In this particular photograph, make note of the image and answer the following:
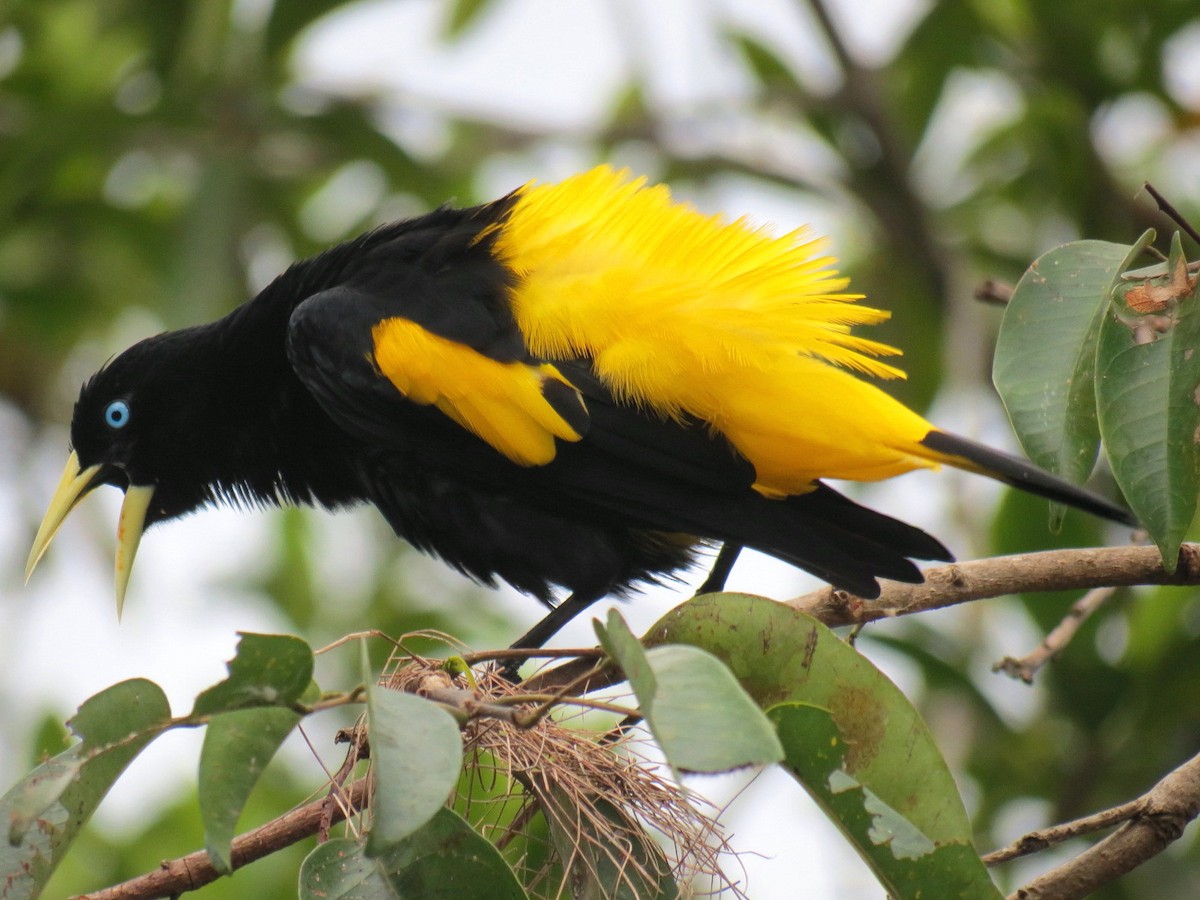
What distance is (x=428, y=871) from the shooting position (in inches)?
74.6

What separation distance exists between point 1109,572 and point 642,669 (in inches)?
47.5

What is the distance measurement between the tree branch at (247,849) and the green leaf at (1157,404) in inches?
49.1

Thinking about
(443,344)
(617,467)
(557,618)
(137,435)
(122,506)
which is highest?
(137,435)

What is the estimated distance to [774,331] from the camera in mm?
2873

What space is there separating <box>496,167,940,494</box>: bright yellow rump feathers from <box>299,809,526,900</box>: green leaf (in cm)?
119

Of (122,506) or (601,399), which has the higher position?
(122,506)

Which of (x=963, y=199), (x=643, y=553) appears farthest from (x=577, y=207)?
(x=963, y=199)

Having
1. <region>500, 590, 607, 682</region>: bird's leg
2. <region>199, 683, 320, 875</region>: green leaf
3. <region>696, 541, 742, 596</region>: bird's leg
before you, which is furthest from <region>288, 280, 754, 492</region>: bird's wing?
<region>199, 683, 320, 875</region>: green leaf

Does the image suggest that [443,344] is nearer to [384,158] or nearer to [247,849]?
[247,849]

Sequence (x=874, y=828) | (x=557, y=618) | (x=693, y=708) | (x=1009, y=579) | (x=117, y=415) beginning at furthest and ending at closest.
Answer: (x=117, y=415) < (x=557, y=618) < (x=1009, y=579) < (x=874, y=828) < (x=693, y=708)

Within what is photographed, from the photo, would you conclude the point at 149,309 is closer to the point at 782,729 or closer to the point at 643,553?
the point at 643,553

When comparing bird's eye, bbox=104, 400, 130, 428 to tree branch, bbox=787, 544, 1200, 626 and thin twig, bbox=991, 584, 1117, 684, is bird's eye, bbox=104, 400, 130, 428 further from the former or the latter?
thin twig, bbox=991, 584, 1117, 684

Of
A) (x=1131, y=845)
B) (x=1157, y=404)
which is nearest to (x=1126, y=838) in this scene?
(x=1131, y=845)

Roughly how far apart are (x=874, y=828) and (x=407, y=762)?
2.15 feet
